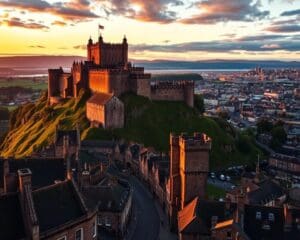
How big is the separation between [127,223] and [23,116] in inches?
3893

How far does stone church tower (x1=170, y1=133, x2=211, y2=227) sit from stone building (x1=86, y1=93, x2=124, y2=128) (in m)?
50.4

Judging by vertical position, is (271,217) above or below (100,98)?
below

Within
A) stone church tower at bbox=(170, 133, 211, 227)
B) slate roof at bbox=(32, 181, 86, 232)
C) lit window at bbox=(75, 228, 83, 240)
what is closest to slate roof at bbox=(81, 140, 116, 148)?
stone church tower at bbox=(170, 133, 211, 227)

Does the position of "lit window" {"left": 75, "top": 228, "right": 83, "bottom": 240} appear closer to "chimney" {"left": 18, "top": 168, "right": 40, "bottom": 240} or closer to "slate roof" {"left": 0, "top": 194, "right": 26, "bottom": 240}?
"chimney" {"left": 18, "top": 168, "right": 40, "bottom": 240}

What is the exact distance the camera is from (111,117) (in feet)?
374

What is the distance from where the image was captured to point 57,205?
3909cm

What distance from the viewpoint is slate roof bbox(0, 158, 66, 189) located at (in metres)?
52.9

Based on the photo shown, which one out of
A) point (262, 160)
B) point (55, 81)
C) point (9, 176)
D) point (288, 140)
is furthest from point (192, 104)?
point (9, 176)

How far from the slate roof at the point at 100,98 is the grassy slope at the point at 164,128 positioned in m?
5.34

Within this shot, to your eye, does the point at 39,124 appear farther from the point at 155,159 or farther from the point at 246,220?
the point at 246,220

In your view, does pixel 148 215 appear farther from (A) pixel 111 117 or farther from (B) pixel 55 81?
(B) pixel 55 81

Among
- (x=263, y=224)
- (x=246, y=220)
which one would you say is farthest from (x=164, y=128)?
(x=263, y=224)

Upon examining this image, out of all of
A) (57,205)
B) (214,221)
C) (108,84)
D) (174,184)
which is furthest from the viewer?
(108,84)

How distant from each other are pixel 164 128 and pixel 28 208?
Result: 3392 inches
